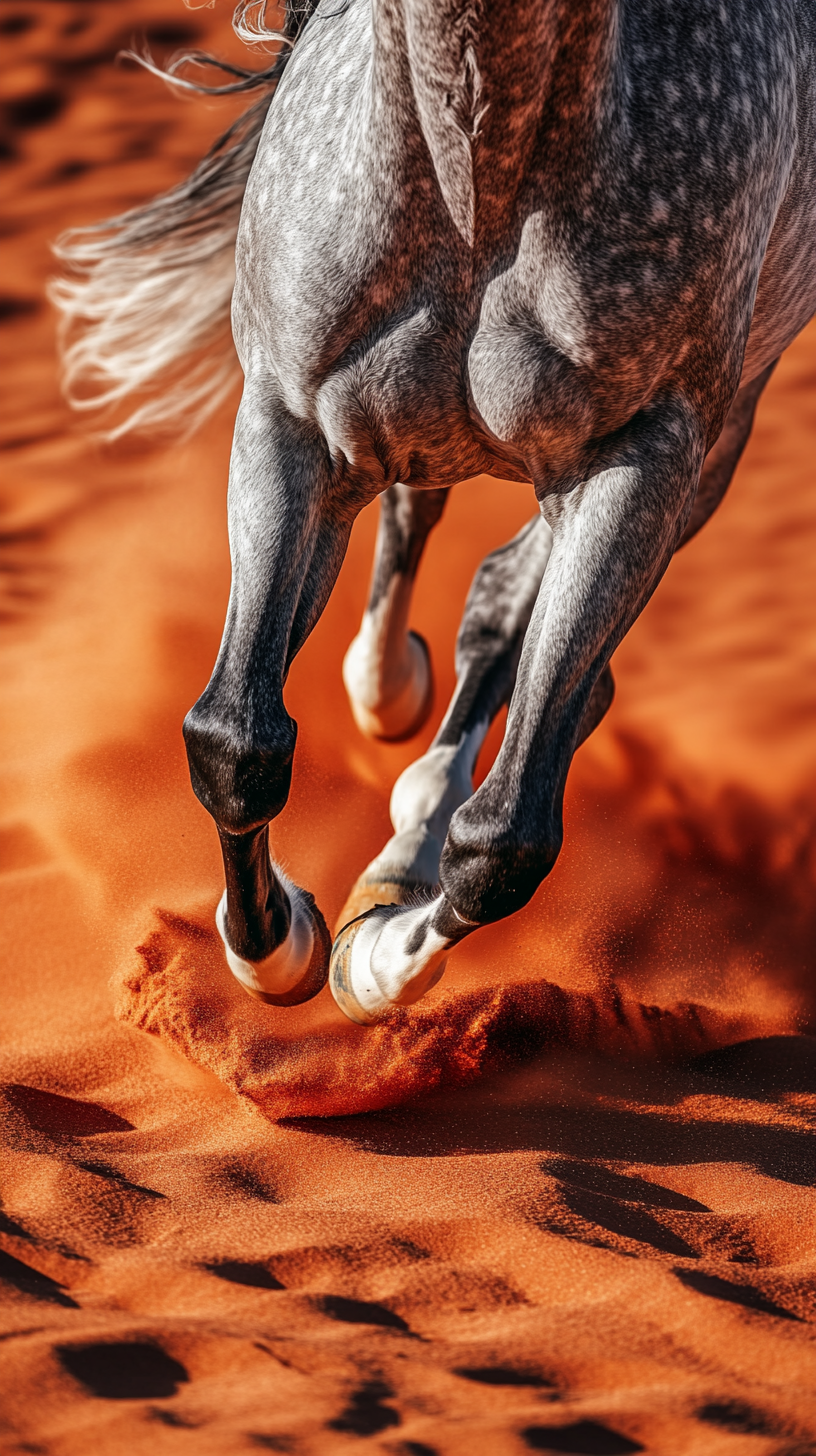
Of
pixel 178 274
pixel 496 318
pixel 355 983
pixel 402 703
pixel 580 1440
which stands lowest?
pixel 580 1440

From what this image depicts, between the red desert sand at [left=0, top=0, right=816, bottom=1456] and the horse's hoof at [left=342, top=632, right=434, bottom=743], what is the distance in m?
0.29

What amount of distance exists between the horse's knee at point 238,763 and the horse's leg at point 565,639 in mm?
276

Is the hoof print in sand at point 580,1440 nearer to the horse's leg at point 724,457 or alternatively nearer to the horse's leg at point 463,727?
the horse's leg at point 463,727

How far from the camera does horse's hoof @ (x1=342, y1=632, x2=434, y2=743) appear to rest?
3.58m

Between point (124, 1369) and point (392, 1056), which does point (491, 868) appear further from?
point (392, 1056)

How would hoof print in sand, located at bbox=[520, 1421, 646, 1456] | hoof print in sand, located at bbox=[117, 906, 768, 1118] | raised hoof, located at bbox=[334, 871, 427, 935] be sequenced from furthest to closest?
hoof print in sand, located at bbox=[117, 906, 768, 1118], raised hoof, located at bbox=[334, 871, 427, 935], hoof print in sand, located at bbox=[520, 1421, 646, 1456]

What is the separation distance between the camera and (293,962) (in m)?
2.29

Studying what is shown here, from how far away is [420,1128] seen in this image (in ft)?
8.41

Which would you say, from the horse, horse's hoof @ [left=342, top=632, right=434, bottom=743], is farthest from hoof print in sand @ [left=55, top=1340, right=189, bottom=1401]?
horse's hoof @ [left=342, top=632, right=434, bottom=743]

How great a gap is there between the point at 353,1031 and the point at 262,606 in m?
1.29

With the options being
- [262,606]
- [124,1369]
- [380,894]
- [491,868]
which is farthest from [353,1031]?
[124,1369]

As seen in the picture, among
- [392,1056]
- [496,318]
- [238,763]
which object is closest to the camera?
[496,318]

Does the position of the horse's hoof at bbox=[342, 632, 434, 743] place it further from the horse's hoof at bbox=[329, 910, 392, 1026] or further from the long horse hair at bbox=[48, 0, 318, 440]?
the horse's hoof at bbox=[329, 910, 392, 1026]

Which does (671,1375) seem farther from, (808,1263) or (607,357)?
(607,357)
